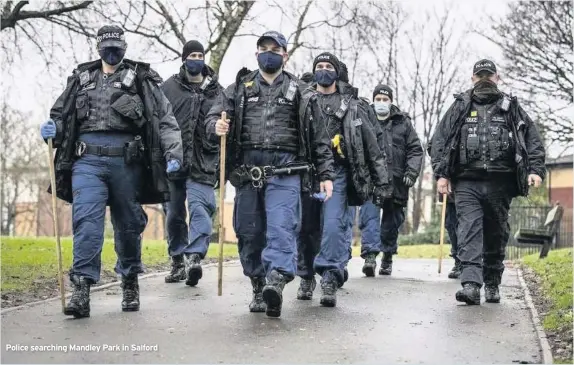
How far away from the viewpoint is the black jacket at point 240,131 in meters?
8.24

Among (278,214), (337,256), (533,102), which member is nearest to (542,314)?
(337,256)

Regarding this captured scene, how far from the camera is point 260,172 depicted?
8.09m

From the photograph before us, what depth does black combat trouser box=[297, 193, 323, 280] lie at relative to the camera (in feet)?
31.4

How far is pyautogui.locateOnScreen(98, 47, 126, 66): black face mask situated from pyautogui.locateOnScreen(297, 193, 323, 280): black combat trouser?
7.80ft

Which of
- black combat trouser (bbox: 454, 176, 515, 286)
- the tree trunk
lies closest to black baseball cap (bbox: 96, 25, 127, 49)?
black combat trouser (bbox: 454, 176, 515, 286)

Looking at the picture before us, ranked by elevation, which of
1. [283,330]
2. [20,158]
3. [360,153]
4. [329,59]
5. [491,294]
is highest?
[20,158]

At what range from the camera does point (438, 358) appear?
6.45 m

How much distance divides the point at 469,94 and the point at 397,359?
415 cm

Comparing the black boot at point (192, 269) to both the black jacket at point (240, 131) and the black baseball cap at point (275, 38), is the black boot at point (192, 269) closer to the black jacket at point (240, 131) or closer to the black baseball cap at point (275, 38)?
the black jacket at point (240, 131)

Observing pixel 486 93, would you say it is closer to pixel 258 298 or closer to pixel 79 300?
pixel 258 298

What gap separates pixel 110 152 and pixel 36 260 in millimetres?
4897

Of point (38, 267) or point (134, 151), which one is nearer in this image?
point (134, 151)

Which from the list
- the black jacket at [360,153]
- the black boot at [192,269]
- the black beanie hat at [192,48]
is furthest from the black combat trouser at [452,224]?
the black beanie hat at [192,48]

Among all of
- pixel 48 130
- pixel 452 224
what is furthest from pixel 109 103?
pixel 452 224
